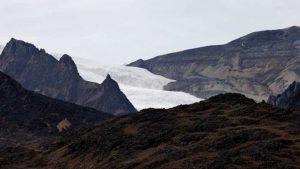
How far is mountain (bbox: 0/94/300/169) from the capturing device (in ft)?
183

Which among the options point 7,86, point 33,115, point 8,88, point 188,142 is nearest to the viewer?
point 188,142

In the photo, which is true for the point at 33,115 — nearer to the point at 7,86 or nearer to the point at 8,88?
the point at 8,88

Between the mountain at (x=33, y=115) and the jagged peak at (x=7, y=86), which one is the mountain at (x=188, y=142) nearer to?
the mountain at (x=33, y=115)

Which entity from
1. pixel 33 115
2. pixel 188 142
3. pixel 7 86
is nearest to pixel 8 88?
pixel 7 86

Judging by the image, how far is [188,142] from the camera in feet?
214

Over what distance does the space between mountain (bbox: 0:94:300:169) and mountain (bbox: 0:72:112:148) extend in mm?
43440

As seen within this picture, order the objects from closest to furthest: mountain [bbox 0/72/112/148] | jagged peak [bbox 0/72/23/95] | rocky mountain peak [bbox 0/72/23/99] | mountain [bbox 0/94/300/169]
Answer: mountain [bbox 0/94/300/169] → mountain [bbox 0/72/112/148] → rocky mountain peak [bbox 0/72/23/99] → jagged peak [bbox 0/72/23/95]

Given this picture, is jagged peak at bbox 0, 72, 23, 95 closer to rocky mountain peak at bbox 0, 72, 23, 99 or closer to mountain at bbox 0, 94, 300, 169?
rocky mountain peak at bbox 0, 72, 23, 99

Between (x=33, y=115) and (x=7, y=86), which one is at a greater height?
(x=7, y=86)

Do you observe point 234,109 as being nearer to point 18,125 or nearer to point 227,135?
point 227,135

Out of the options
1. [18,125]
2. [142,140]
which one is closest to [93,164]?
[142,140]

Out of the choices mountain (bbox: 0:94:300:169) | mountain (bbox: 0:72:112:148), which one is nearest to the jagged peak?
mountain (bbox: 0:72:112:148)

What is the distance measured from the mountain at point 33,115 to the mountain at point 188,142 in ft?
143

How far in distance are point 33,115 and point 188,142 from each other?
83597 mm
